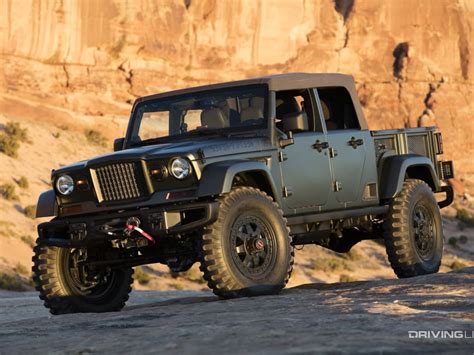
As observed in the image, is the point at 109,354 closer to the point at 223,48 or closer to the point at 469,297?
the point at 469,297

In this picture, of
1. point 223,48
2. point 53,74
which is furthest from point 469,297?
point 223,48

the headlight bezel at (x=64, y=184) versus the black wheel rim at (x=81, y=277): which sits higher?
the headlight bezel at (x=64, y=184)

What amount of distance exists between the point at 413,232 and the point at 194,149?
11.7ft

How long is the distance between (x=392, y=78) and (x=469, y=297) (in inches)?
1806

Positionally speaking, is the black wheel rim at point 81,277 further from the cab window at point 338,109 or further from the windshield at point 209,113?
the cab window at point 338,109

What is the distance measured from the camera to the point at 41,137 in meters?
41.1

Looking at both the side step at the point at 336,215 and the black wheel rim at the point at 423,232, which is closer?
the side step at the point at 336,215

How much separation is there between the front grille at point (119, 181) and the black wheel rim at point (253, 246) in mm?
909

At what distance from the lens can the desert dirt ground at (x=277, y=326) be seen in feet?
19.1

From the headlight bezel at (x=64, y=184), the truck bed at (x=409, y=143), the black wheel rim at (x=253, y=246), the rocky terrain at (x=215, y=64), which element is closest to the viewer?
the black wheel rim at (x=253, y=246)

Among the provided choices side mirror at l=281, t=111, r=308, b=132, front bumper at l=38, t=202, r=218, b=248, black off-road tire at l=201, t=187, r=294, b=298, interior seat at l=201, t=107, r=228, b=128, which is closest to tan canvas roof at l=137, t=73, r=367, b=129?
interior seat at l=201, t=107, r=228, b=128

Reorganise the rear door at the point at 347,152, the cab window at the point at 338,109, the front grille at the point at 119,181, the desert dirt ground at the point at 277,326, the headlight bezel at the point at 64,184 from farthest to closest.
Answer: the cab window at the point at 338,109 < the rear door at the point at 347,152 < the headlight bezel at the point at 64,184 < the front grille at the point at 119,181 < the desert dirt ground at the point at 277,326

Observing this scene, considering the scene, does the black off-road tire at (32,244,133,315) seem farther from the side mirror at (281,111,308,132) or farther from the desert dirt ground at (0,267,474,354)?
the side mirror at (281,111,308,132)

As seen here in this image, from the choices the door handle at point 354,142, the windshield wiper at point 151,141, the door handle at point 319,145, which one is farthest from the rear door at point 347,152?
the windshield wiper at point 151,141
